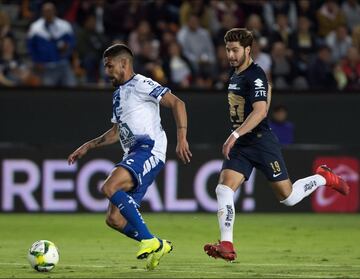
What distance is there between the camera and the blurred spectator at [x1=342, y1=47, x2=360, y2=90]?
63.4 feet

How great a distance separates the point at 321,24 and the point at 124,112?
11226mm

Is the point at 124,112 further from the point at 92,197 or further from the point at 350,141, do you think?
the point at 350,141

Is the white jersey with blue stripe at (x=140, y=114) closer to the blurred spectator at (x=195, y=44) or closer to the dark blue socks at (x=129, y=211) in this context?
the dark blue socks at (x=129, y=211)

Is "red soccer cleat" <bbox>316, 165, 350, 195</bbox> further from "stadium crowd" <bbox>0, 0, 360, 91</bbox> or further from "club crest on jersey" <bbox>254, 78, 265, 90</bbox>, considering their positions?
"stadium crowd" <bbox>0, 0, 360, 91</bbox>

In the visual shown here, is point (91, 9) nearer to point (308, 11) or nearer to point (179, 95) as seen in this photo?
point (179, 95)

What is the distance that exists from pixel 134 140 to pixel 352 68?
32.8 feet

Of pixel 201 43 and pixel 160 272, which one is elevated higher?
pixel 201 43

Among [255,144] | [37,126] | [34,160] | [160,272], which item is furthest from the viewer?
[37,126]

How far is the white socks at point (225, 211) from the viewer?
10.3m

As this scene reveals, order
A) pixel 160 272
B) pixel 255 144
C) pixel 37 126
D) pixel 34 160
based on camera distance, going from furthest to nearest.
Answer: pixel 37 126, pixel 34 160, pixel 255 144, pixel 160 272

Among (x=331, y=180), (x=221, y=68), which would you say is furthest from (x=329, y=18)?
(x=331, y=180)

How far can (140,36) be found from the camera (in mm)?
19234

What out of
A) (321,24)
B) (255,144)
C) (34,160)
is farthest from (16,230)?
(321,24)

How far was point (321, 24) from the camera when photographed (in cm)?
2083
